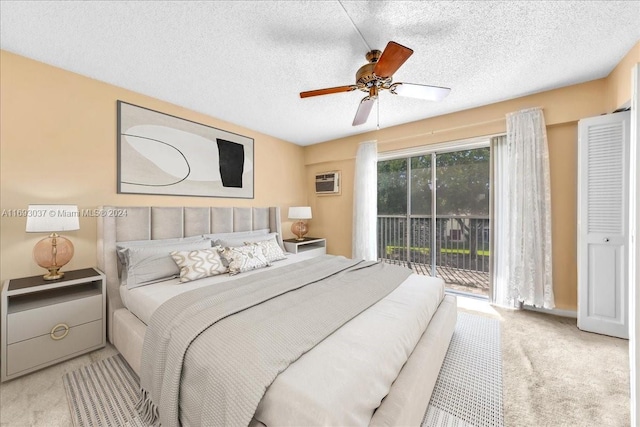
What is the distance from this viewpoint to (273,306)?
1658 millimetres

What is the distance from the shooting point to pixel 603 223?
2.50 metres

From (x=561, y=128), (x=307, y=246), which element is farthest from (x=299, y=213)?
(x=561, y=128)

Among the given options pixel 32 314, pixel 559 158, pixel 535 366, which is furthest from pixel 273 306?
pixel 559 158

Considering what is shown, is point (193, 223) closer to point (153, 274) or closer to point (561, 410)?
point (153, 274)

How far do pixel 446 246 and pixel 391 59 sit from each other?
3398 mm

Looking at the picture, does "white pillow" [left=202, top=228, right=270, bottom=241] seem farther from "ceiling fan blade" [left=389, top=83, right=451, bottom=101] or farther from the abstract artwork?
"ceiling fan blade" [left=389, top=83, right=451, bottom=101]

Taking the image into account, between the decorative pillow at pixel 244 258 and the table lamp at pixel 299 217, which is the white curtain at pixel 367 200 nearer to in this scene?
the table lamp at pixel 299 217

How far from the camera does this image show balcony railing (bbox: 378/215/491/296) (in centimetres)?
396

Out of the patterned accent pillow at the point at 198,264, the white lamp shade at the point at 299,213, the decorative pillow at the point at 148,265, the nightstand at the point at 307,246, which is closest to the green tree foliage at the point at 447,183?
the nightstand at the point at 307,246

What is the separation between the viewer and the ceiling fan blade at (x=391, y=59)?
59.9 inches

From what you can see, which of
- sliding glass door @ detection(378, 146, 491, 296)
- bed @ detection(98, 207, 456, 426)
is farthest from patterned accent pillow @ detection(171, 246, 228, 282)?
sliding glass door @ detection(378, 146, 491, 296)

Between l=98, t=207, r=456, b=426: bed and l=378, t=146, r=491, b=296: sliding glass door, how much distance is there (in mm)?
1903

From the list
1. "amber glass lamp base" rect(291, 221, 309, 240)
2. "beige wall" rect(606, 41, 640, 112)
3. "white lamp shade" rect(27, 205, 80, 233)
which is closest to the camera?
"white lamp shade" rect(27, 205, 80, 233)

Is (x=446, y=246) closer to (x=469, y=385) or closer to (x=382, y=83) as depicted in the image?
(x=469, y=385)
